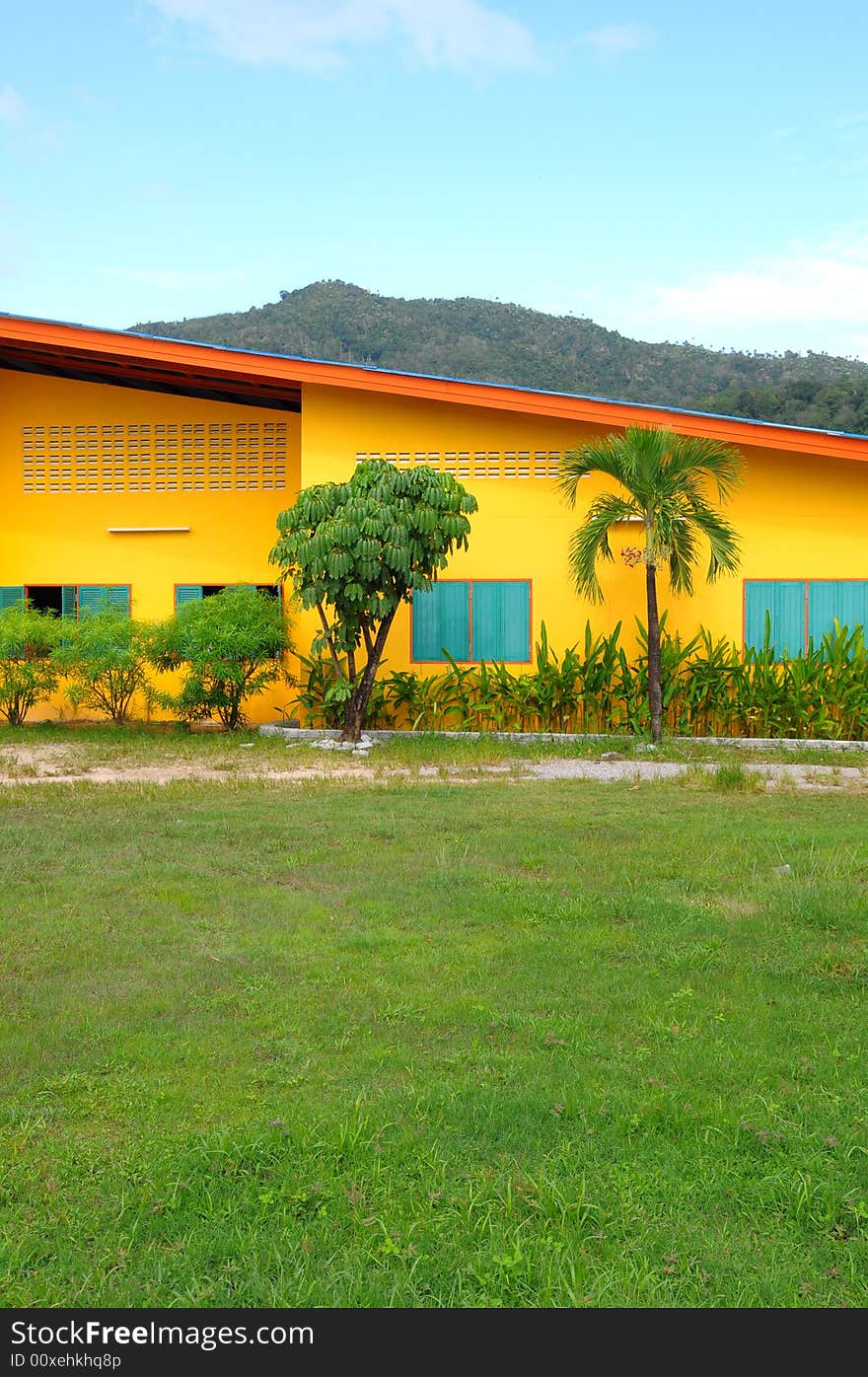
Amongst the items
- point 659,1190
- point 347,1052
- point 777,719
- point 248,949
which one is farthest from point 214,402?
point 659,1190

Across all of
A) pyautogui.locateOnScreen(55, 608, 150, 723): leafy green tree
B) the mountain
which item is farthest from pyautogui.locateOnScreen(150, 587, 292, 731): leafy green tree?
the mountain

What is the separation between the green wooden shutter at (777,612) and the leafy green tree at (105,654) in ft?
26.1

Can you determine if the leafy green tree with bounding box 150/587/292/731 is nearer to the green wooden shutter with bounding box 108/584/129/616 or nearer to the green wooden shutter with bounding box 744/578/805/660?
the green wooden shutter with bounding box 108/584/129/616

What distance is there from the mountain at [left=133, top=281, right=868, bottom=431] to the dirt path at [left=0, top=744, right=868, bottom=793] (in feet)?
85.8

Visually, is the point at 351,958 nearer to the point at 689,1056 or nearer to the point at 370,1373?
the point at 689,1056

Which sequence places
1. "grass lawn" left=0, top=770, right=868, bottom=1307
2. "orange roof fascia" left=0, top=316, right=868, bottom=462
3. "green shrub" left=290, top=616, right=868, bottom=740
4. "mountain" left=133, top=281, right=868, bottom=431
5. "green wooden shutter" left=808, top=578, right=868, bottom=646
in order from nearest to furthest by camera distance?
"grass lawn" left=0, top=770, right=868, bottom=1307, "green shrub" left=290, top=616, right=868, bottom=740, "orange roof fascia" left=0, top=316, right=868, bottom=462, "green wooden shutter" left=808, top=578, right=868, bottom=646, "mountain" left=133, top=281, right=868, bottom=431

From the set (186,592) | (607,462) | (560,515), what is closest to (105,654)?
(186,592)

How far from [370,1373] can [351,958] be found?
2549 millimetres

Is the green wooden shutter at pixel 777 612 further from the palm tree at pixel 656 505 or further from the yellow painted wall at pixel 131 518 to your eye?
the yellow painted wall at pixel 131 518

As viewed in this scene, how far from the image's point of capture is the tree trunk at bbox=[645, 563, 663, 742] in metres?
13.1

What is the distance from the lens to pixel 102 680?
600 inches

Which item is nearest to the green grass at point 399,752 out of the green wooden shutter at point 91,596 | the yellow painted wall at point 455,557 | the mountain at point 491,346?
the yellow painted wall at point 455,557

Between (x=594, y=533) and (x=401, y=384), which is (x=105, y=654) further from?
(x=594, y=533)

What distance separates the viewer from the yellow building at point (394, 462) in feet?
48.6
